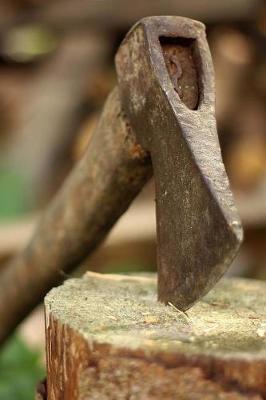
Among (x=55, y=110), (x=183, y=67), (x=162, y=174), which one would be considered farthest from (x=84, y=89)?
(x=162, y=174)

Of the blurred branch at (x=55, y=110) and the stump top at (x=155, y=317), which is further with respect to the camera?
the blurred branch at (x=55, y=110)

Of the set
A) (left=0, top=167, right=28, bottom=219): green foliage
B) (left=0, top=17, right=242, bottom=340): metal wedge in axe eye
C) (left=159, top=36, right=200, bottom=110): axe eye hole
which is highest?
(left=159, top=36, right=200, bottom=110): axe eye hole

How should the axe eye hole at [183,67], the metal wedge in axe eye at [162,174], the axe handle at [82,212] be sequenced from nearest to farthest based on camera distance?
the metal wedge in axe eye at [162,174]
the axe eye hole at [183,67]
the axe handle at [82,212]

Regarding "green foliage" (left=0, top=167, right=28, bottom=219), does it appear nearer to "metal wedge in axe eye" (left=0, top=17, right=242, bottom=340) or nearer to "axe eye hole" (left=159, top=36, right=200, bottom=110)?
"metal wedge in axe eye" (left=0, top=17, right=242, bottom=340)

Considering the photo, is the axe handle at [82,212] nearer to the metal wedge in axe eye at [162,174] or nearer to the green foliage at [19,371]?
the metal wedge in axe eye at [162,174]

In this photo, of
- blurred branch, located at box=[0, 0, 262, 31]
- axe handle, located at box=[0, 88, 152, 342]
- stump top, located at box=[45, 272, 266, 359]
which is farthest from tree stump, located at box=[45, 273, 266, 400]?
blurred branch, located at box=[0, 0, 262, 31]

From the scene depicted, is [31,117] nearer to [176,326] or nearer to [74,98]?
[74,98]

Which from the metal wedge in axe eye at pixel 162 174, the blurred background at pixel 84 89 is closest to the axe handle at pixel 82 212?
the metal wedge in axe eye at pixel 162 174
